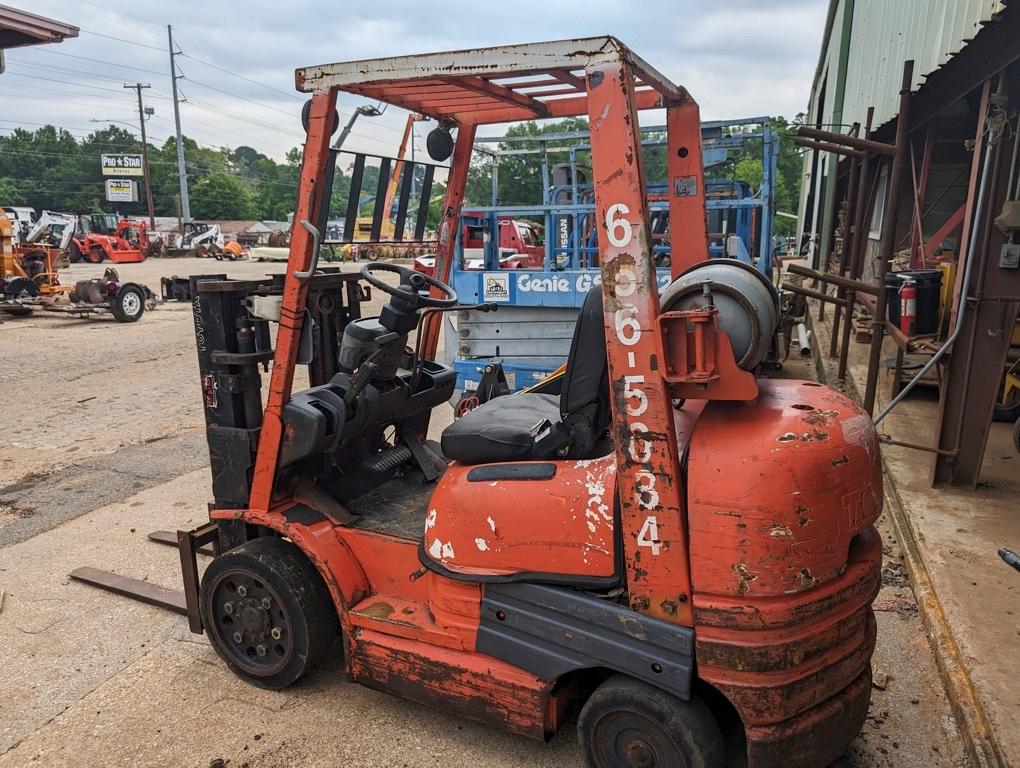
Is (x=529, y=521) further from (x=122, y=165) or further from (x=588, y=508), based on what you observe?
(x=122, y=165)

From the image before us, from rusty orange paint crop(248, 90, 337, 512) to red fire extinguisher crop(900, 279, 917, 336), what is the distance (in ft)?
16.4

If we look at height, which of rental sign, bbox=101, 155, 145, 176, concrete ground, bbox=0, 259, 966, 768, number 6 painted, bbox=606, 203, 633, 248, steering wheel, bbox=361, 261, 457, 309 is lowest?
concrete ground, bbox=0, 259, 966, 768

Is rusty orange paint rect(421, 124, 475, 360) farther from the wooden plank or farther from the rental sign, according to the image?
the rental sign

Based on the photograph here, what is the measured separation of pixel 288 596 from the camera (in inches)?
121

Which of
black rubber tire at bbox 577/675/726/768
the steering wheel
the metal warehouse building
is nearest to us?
black rubber tire at bbox 577/675/726/768

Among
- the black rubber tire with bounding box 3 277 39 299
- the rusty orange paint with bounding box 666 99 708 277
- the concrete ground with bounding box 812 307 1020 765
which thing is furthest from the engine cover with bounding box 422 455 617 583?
the black rubber tire with bounding box 3 277 39 299

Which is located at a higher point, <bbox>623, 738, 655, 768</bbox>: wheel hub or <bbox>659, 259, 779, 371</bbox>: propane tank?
<bbox>659, 259, 779, 371</bbox>: propane tank

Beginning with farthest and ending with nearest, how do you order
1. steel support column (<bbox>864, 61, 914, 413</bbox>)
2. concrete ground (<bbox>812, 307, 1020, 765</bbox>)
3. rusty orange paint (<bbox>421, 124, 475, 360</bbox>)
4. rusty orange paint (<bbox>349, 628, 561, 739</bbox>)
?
steel support column (<bbox>864, 61, 914, 413</bbox>) → rusty orange paint (<bbox>421, 124, 475, 360</bbox>) → concrete ground (<bbox>812, 307, 1020, 765</bbox>) → rusty orange paint (<bbox>349, 628, 561, 739</bbox>)

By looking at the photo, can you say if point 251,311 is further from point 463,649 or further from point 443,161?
point 463,649

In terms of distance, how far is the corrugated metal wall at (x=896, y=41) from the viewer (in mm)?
4875

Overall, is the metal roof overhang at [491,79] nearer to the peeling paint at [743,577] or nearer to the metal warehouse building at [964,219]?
the peeling paint at [743,577]

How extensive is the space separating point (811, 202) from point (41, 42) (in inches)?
951

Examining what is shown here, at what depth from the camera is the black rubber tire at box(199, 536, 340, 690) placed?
309 centimetres

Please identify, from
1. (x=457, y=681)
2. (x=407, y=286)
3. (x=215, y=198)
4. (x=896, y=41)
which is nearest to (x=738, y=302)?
(x=407, y=286)
